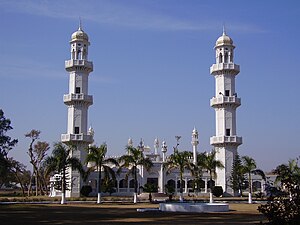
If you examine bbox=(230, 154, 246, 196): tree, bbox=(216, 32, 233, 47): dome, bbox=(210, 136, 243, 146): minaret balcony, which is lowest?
bbox=(230, 154, 246, 196): tree

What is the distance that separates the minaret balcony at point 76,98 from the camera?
6406cm

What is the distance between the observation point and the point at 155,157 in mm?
80938

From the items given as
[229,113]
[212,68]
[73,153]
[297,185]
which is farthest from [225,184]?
[297,185]

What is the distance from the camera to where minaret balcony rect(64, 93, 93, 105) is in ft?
210

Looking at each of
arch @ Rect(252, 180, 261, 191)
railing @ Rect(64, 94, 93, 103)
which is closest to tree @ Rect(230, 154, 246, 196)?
arch @ Rect(252, 180, 261, 191)

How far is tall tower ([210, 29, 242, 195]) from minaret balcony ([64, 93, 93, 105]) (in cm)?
1674

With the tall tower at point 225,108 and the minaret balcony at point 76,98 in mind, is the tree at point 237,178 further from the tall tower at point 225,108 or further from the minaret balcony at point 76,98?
the minaret balcony at point 76,98

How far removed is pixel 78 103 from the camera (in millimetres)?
64625

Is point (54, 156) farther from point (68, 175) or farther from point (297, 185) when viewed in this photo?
point (297, 185)

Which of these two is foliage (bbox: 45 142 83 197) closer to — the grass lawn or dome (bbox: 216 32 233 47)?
the grass lawn

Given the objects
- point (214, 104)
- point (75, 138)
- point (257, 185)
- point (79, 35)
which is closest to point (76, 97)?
point (75, 138)

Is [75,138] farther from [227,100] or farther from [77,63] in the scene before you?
[227,100]

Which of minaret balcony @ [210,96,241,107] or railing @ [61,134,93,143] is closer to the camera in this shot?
railing @ [61,134,93,143]

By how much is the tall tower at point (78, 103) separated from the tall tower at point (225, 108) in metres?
17.1
